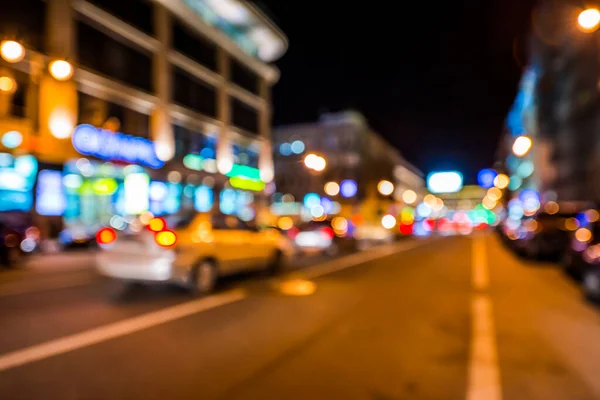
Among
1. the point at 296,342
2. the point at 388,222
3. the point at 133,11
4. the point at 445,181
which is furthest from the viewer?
the point at 445,181

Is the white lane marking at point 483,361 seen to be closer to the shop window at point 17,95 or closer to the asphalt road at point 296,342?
the asphalt road at point 296,342

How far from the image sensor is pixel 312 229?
21703 millimetres

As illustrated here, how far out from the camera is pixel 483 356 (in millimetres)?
6645

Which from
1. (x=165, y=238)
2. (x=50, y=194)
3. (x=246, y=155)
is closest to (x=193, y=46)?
(x=246, y=155)

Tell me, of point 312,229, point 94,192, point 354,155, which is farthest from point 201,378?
point 354,155

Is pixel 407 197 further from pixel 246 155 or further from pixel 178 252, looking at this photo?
pixel 178 252

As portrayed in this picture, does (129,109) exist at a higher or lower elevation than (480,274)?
higher

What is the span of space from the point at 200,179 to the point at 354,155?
1444 inches

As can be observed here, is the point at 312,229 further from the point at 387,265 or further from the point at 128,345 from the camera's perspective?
the point at 128,345

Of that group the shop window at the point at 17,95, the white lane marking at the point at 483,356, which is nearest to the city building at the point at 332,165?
the shop window at the point at 17,95

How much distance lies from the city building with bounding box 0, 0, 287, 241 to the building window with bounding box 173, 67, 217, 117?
88 mm

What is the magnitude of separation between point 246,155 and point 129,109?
51.7ft

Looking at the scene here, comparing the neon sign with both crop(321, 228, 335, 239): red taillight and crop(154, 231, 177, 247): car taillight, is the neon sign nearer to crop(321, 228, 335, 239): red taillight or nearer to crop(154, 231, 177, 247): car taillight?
crop(321, 228, 335, 239): red taillight

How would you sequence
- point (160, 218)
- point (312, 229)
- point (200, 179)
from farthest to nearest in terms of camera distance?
1. point (200, 179)
2. point (312, 229)
3. point (160, 218)
